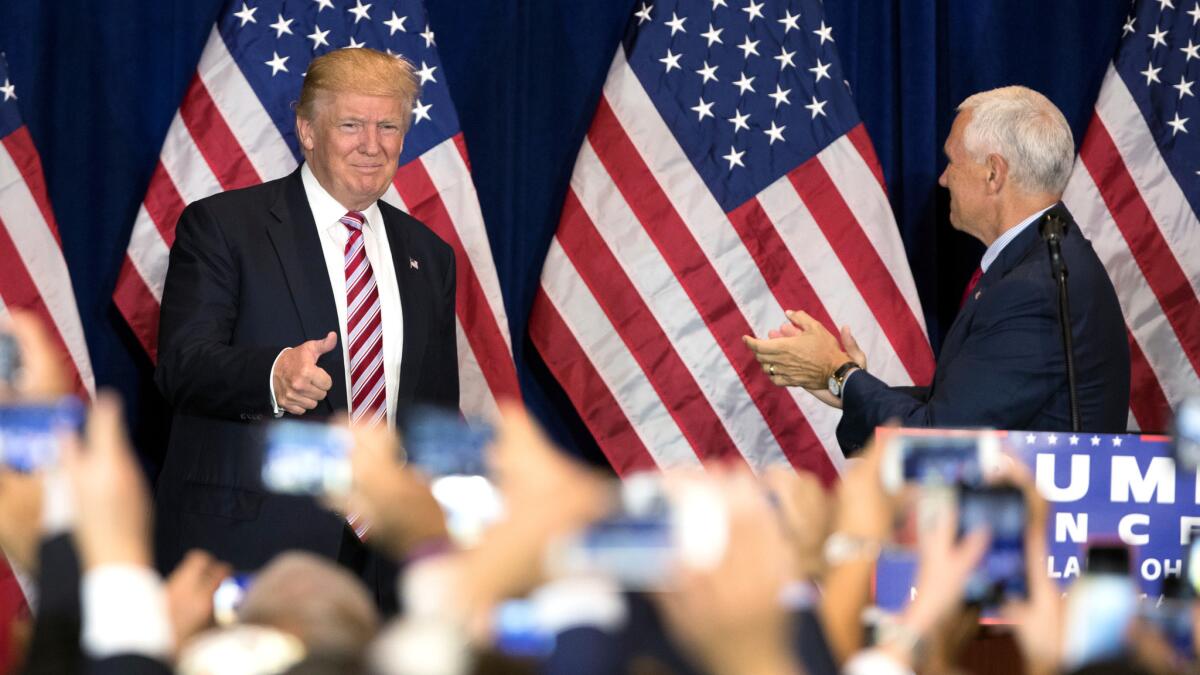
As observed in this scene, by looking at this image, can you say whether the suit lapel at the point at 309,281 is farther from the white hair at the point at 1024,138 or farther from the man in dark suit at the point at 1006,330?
the white hair at the point at 1024,138

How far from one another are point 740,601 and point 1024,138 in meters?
2.52

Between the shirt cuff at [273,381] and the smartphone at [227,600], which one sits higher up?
the shirt cuff at [273,381]

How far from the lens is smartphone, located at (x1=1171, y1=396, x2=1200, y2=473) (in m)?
1.82

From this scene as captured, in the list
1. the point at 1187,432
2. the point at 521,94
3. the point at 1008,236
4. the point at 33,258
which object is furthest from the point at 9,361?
the point at 521,94

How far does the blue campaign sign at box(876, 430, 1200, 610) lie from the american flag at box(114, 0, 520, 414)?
1.89 metres

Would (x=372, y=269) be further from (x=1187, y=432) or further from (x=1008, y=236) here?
(x=1187, y=432)

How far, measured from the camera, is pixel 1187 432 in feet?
6.08

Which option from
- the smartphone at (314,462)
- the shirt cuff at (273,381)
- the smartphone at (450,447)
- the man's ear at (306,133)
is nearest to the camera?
the smartphone at (450,447)

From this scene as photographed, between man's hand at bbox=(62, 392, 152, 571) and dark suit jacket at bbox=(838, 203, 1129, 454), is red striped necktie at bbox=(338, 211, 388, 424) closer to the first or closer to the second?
dark suit jacket at bbox=(838, 203, 1129, 454)

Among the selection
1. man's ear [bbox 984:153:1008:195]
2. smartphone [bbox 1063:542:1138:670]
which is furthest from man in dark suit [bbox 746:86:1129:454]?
smartphone [bbox 1063:542:1138:670]

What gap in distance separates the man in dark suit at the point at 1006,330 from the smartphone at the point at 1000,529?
3.72ft

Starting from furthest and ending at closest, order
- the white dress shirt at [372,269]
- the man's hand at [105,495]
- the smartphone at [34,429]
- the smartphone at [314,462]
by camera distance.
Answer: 1. the white dress shirt at [372,269]
2. the smartphone at [314,462]
3. the smartphone at [34,429]
4. the man's hand at [105,495]

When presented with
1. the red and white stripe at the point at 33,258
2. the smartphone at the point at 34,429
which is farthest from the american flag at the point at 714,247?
the smartphone at the point at 34,429

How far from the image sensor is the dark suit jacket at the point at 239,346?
3.09 metres
